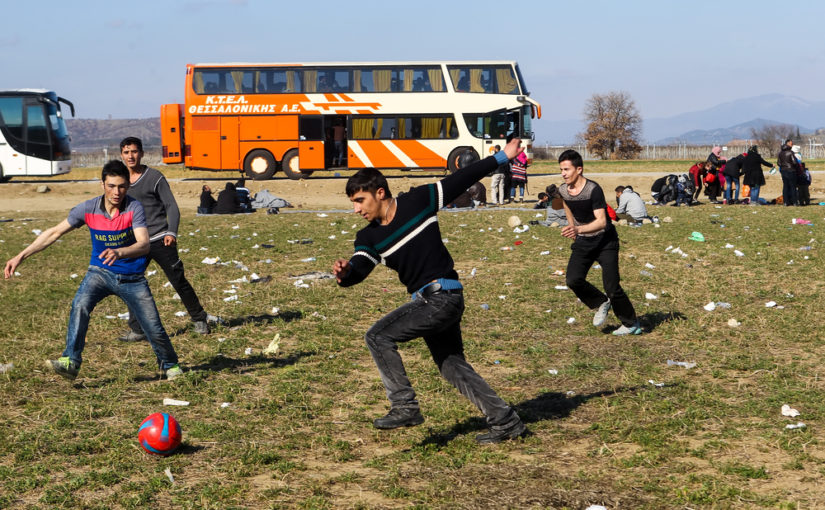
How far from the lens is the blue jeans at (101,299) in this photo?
7.00 m

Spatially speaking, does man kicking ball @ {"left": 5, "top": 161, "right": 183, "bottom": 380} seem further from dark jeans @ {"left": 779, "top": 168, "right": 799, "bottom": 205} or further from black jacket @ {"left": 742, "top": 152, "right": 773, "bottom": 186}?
black jacket @ {"left": 742, "top": 152, "right": 773, "bottom": 186}

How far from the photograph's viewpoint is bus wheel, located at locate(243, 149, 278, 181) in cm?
3600

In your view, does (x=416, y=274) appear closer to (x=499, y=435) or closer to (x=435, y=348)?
(x=435, y=348)

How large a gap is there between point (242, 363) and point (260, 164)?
95.0 ft

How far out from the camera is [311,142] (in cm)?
3616

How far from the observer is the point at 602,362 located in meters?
7.87

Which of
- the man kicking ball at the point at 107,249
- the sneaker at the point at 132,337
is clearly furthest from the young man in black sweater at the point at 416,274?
the sneaker at the point at 132,337

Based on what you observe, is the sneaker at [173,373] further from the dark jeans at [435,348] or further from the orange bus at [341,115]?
the orange bus at [341,115]

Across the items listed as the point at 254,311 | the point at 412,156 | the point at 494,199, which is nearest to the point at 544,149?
the point at 412,156

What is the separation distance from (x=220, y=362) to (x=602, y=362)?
11.5 ft

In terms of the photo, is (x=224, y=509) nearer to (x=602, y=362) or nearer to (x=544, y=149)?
(x=602, y=362)

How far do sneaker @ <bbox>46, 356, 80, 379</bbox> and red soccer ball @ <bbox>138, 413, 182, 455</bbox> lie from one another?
1.69 metres

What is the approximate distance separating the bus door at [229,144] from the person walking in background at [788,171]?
21.1 meters

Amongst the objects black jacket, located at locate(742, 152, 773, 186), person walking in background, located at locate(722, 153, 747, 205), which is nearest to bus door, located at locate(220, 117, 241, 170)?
person walking in background, located at locate(722, 153, 747, 205)
